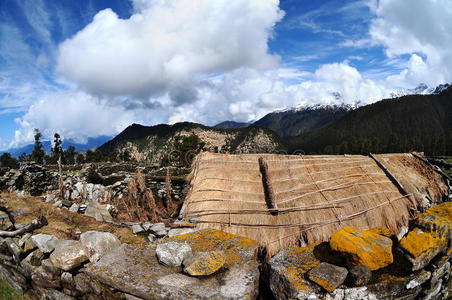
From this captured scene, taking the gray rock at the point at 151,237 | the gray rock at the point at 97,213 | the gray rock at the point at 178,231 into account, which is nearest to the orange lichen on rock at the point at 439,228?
the gray rock at the point at 178,231

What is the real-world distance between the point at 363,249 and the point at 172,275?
3.70 metres

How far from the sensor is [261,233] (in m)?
6.77

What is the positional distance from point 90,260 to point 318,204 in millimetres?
6483

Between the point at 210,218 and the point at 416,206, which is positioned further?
the point at 416,206

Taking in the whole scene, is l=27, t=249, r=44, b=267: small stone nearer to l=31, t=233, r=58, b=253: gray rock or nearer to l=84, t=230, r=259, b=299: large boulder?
l=31, t=233, r=58, b=253: gray rock

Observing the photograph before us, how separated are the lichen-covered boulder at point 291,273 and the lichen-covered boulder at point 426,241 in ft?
5.79

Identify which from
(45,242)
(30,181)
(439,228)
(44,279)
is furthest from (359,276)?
(30,181)

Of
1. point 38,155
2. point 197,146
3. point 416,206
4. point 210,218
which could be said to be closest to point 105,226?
point 210,218

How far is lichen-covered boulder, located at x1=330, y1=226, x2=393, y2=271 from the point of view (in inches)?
170

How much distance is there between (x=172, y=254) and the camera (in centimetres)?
495

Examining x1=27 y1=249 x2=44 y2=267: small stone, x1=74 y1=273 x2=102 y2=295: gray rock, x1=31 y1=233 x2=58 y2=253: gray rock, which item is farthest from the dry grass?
x1=74 y1=273 x2=102 y2=295: gray rock

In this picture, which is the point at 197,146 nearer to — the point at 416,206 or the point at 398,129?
the point at 416,206

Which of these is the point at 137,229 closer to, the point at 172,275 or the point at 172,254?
the point at 172,254

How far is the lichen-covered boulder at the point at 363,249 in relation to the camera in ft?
14.2
